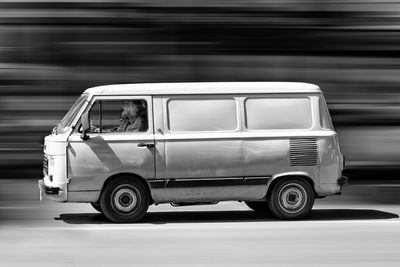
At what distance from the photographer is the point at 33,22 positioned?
48.6 ft

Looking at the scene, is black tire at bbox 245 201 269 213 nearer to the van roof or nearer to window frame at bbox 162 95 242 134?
window frame at bbox 162 95 242 134

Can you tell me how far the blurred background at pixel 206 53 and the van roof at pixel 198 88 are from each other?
3.37 metres

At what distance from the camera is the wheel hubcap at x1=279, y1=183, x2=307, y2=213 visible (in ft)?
38.2

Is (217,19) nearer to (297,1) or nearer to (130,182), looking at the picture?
(297,1)

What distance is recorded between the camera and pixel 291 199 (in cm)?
1167

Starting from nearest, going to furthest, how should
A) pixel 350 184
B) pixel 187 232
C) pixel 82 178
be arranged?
pixel 187 232
pixel 82 178
pixel 350 184

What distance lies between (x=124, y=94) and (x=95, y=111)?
0.41 metres

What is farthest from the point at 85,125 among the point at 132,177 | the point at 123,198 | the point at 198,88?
the point at 198,88

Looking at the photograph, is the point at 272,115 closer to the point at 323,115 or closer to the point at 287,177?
the point at 323,115

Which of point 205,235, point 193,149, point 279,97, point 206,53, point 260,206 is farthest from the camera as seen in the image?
point 206,53

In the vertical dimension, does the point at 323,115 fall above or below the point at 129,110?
below

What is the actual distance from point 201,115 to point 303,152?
134cm

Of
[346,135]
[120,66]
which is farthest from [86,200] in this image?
[346,135]

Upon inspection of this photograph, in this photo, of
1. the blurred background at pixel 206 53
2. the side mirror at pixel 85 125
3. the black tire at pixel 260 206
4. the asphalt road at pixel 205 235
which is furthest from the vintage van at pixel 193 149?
the blurred background at pixel 206 53
